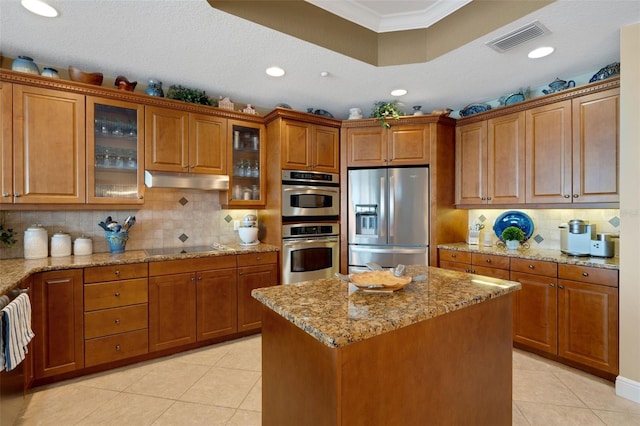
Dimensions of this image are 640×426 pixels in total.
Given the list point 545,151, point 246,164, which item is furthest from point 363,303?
point 545,151

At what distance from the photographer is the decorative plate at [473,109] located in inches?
136

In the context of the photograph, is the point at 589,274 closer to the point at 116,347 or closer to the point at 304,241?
the point at 304,241

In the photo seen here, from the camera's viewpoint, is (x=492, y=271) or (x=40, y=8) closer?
(x=40, y=8)

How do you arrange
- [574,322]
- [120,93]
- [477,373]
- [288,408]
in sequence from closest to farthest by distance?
1. [288,408]
2. [477,373]
3. [574,322]
4. [120,93]

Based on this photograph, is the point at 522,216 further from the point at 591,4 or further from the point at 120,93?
the point at 120,93

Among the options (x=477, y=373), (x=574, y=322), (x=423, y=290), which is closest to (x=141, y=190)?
(x=423, y=290)

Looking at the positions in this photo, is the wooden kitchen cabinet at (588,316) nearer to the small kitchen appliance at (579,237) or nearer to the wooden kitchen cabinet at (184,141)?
the small kitchen appliance at (579,237)

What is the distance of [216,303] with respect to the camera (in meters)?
2.94

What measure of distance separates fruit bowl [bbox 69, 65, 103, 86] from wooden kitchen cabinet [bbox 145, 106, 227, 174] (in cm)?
40

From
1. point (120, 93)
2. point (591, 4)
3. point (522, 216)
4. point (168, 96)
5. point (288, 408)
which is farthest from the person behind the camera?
point (522, 216)

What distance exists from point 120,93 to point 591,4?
352 centimetres

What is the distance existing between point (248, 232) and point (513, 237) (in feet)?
8.92

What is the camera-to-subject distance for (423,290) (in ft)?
4.95

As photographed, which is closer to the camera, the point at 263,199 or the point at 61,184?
the point at 61,184
